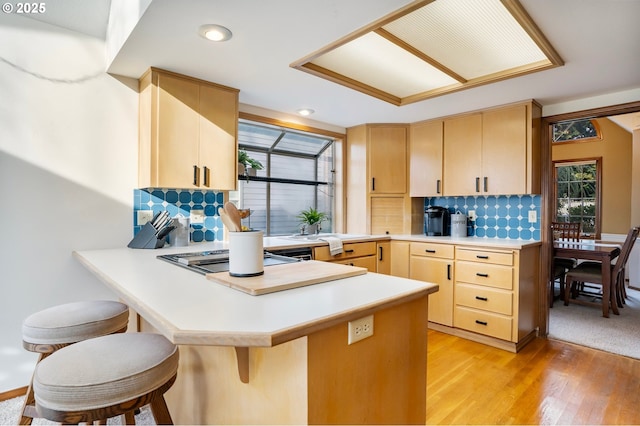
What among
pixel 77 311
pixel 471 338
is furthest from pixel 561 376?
pixel 77 311

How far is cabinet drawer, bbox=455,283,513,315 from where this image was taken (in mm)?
2906

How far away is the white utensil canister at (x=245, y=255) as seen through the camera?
130 cm

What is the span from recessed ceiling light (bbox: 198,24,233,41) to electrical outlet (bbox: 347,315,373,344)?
165 centimetres

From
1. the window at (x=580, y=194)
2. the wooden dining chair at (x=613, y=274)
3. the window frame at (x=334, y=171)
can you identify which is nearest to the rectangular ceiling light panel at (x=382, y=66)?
the window frame at (x=334, y=171)

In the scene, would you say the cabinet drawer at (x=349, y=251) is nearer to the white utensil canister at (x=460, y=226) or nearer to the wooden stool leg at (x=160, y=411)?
the white utensil canister at (x=460, y=226)

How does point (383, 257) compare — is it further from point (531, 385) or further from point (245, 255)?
point (245, 255)

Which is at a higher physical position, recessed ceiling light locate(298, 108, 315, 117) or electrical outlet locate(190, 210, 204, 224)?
recessed ceiling light locate(298, 108, 315, 117)

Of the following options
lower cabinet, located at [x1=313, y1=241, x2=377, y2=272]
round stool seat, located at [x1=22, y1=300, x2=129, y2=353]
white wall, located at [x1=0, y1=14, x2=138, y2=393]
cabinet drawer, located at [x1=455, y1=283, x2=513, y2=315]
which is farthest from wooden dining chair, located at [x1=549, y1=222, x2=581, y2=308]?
white wall, located at [x1=0, y1=14, x2=138, y2=393]

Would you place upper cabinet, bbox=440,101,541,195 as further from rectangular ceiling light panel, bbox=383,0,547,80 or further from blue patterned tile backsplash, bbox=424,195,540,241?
rectangular ceiling light panel, bbox=383,0,547,80

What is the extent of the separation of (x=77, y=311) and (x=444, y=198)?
11.9 ft

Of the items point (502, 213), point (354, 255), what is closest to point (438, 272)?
point (354, 255)

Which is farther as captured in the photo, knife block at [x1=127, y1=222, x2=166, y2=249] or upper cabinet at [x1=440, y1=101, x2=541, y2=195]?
upper cabinet at [x1=440, y1=101, x2=541, y2=195]

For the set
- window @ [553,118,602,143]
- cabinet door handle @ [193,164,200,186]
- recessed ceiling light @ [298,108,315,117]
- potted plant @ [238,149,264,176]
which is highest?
window @ [553,118,602,143]

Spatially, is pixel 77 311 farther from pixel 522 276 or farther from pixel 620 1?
pixel 522 276
